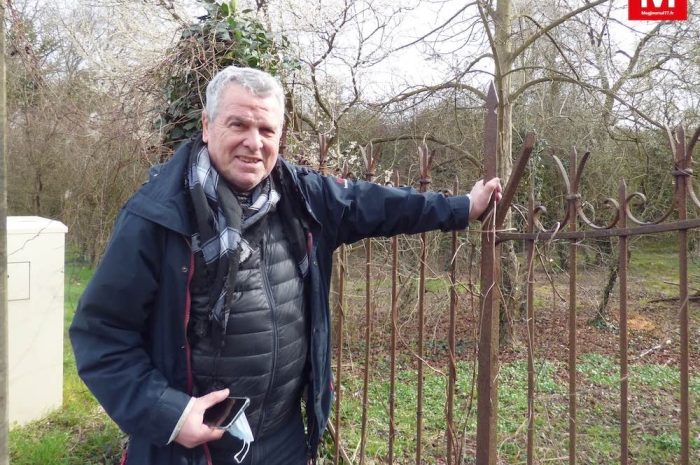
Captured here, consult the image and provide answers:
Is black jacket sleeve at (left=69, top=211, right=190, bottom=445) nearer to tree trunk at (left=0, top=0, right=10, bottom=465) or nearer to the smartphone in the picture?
the smartphone

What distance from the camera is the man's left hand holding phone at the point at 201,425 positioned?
1.44 m

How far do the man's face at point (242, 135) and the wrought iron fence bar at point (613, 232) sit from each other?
0.88 m

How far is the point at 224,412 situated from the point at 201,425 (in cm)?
8

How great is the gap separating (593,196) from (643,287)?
137 inches

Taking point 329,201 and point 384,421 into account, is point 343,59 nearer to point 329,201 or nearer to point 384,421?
point 384,421

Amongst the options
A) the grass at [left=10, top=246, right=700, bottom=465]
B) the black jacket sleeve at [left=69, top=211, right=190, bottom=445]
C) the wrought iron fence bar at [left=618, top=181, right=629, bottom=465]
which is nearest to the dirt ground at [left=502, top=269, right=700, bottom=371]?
the grass at [left=10, top=246, right=700, bottom=465]

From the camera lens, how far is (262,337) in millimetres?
1578

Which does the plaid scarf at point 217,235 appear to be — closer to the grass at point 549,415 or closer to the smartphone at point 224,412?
the smartphone at point 224,412

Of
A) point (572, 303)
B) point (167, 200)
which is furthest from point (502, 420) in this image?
point (167, 200)

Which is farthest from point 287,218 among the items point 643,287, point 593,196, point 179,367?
point 643,287

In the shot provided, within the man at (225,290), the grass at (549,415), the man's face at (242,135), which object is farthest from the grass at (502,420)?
the man's face at (242,135)

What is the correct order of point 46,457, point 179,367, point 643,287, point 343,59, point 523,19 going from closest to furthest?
point 179,367 < point 46,457 < point 343,59 < point 523,19 < point 643,287

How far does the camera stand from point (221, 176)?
1.61m

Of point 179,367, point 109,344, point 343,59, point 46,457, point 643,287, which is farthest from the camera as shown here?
point 643,287
